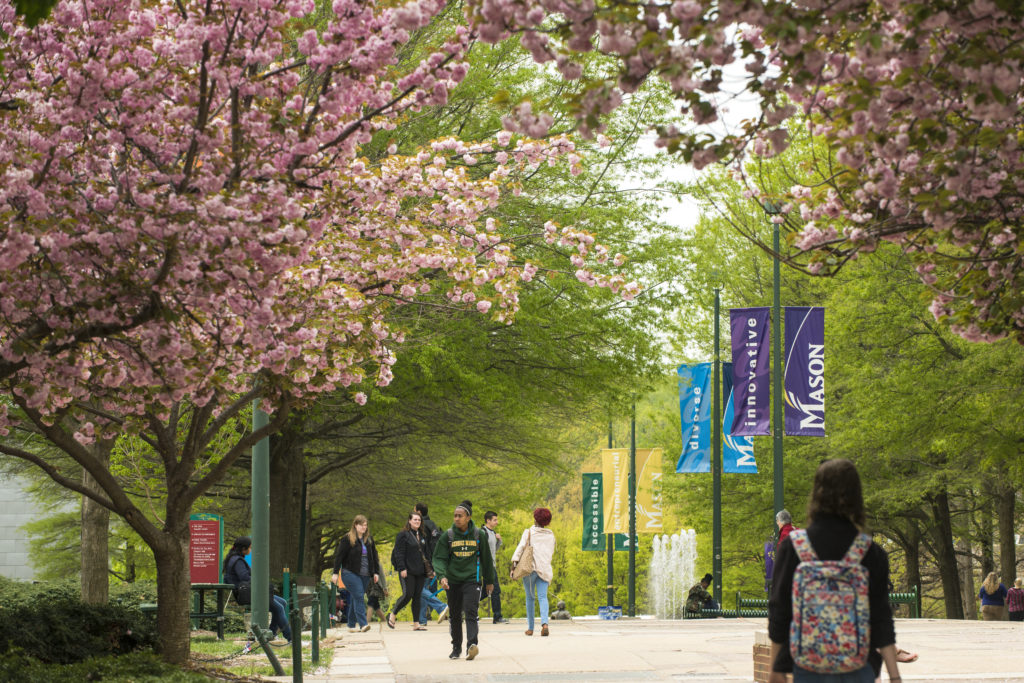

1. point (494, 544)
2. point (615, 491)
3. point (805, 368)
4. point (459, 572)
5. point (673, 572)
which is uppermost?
point (805, 368)

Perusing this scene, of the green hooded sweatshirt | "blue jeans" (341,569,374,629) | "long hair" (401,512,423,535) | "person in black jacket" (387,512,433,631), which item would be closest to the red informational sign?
"blue jeans" (341,569,374,629)

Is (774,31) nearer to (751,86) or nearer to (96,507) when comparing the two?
(751,86)

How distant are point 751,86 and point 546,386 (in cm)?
1554

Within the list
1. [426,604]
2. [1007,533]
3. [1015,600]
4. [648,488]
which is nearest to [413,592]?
[426,604]

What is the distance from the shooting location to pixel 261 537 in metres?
13.6

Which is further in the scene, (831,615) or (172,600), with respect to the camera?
(172,600)

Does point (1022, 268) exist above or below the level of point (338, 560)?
above

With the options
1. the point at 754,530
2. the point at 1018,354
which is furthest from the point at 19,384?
the point at 754,530

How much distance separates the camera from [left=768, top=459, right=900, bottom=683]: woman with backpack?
5.11 metres

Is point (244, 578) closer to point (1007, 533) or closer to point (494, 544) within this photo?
point (494, 544)

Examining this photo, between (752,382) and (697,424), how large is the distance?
4.85m

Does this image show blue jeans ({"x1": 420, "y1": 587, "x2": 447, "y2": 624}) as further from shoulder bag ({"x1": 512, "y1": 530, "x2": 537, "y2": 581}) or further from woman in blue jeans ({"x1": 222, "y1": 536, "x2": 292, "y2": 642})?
shoulder bag ({"x1": 512, "y1": 530, "x2": 537, "y2": 581})

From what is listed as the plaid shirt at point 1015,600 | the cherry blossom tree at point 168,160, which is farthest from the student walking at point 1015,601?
the cherry blossom tree at point 168,160

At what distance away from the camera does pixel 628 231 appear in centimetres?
2153
